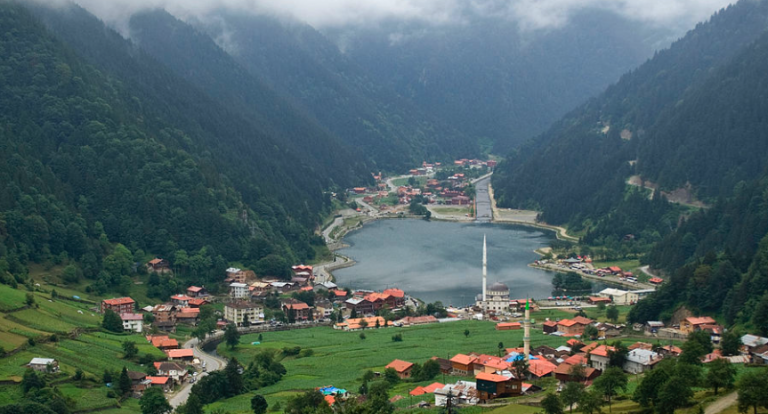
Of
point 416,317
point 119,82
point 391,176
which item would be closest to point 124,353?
point 416,317

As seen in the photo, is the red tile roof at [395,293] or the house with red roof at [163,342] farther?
the red tile roof at [395,293]

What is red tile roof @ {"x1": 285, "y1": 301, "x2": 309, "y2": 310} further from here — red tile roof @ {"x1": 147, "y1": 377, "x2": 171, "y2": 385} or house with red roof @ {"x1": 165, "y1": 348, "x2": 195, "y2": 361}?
red tile roof @ {"x1": 147, "y1": 377, "x2": 171, "y2": 385}

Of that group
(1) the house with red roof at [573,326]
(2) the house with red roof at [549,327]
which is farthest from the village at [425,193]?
(2) the house with red roof at [549,327]

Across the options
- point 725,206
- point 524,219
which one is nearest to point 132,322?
point 725,206

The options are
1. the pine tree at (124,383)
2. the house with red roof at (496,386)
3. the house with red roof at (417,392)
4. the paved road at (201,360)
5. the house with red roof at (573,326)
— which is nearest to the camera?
the house with red roof at (496,386)

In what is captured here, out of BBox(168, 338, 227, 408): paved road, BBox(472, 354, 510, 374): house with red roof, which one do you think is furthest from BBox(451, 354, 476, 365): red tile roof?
BBox(168, 338, 227, 408): paved road

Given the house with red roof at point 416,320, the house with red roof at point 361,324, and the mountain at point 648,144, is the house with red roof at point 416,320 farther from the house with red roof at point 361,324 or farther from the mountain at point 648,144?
the mountain at point 648,144
